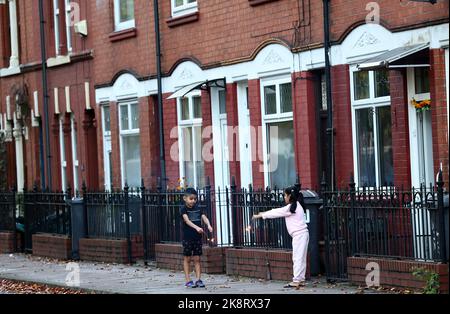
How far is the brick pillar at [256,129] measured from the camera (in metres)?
23.8

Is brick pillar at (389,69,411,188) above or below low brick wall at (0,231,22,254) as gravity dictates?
above

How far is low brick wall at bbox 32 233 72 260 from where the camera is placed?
88.5 feet

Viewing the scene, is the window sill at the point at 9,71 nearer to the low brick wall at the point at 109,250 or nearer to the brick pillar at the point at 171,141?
the brick pillar at the point at 171,141

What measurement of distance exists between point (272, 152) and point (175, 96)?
292 cm

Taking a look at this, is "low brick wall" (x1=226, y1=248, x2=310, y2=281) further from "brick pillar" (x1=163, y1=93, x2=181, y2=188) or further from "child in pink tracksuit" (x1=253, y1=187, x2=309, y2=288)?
"brick pillar" (x1=163, y1=93, x2=181, y2=188)

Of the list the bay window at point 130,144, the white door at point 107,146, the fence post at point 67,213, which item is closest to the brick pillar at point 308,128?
the fence post at point 67,213

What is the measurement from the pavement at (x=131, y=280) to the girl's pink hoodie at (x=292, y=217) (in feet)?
2.81

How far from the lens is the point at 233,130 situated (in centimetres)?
2486

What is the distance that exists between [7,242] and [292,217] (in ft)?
42.6

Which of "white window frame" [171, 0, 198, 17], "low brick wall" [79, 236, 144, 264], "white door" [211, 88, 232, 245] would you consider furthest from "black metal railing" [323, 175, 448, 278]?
"white window frame" [171, 0, 198, 17]

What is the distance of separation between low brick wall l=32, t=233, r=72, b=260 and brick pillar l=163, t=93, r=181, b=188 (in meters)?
2.55

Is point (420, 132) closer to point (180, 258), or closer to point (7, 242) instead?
point (180, 258)
